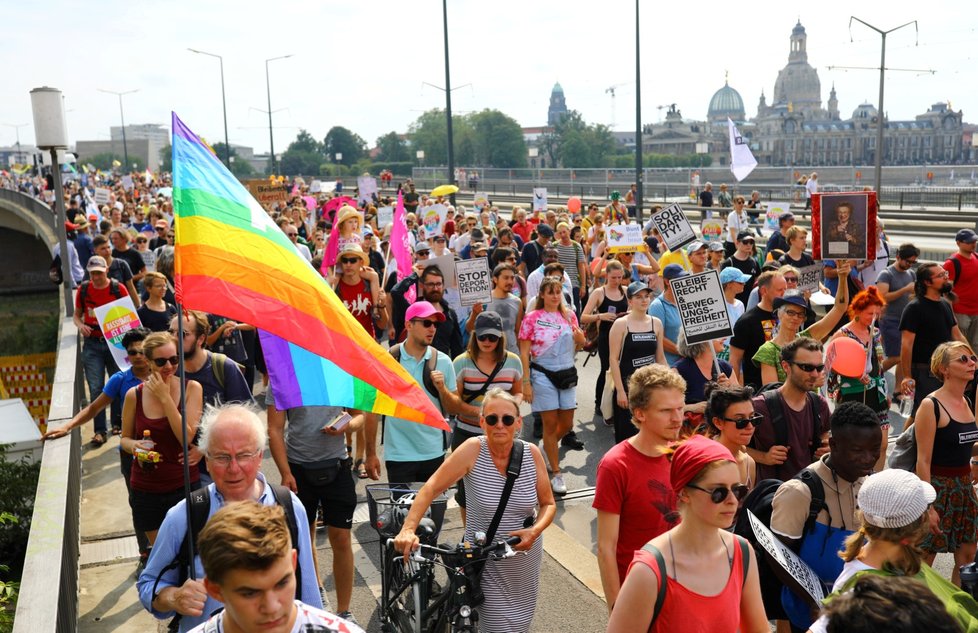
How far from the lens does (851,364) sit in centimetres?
602

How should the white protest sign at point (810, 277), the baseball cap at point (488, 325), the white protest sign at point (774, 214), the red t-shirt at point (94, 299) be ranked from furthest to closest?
the white protest sign at point (774, 214)
the white protest sign at point (810, 277)
the red t-shirt at point (94, 299)
the baseball cap at point (488, 325)

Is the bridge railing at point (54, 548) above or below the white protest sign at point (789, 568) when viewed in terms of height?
below

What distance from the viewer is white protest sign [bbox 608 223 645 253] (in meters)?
12.7

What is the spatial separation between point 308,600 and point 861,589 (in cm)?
191

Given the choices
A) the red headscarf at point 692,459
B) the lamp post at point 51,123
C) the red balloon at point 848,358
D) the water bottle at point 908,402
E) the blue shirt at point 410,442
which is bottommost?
the water bottle at point 908,402

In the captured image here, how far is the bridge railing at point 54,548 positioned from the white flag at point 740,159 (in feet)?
46.4

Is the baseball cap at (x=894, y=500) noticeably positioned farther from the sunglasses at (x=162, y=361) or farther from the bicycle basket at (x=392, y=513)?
the sunglasses at (x=162, y=361)

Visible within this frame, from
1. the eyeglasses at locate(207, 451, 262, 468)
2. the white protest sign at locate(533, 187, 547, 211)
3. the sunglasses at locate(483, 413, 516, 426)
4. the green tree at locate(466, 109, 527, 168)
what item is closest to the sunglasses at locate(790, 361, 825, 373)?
the sunglasses at locate(483, 413, 516, 426)

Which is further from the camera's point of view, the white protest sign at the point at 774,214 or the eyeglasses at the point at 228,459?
the white protest sign at the point at 774,214

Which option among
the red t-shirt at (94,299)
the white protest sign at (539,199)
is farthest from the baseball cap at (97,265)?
the white protest sign at (539,199)

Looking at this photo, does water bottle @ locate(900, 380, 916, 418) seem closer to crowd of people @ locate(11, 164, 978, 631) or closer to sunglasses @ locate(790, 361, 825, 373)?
crowd of people @ locate(11, 164, 978, 631)

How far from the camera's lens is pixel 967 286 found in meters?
9.83

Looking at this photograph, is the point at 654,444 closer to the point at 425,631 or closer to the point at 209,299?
the point at 425,631

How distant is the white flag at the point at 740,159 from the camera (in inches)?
743
